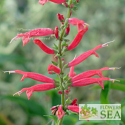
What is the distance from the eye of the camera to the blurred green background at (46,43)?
2.39 metres

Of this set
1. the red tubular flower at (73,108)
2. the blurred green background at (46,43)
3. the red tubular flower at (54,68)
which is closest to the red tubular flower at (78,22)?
the red tubular flower at (54,68)

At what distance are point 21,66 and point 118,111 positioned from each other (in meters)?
1.90

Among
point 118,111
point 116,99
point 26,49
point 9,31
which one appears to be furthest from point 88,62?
point 118,111

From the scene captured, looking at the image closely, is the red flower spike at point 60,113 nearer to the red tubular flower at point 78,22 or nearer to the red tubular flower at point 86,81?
the red tubular flower at point 86,81

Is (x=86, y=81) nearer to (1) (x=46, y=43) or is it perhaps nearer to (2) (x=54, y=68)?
(2) (x=54, y=68)

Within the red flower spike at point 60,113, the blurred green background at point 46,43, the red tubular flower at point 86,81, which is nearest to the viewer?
the red flower spike at point 60,113

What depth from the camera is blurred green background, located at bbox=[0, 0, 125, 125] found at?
2395mm

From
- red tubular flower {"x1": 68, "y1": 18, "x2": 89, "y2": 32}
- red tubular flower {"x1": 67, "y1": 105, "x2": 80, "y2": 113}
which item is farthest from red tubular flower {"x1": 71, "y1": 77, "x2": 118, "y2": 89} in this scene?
red tubular flower {"x1": 68, "y1": 18, "x2": 89, "y2": 32}

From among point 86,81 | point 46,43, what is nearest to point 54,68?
point 86,81

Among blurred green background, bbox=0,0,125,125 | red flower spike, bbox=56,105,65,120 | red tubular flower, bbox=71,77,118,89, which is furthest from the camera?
blurred green background, bbox=0,0,125,125

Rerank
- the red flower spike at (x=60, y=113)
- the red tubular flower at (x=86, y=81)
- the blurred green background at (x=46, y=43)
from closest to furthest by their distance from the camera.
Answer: the red flower spike at (x=60, y=113)
the red tubular flower at (x=86, y=81)
the blurred green background at (x=46, y=43)

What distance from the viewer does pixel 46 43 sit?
306cm

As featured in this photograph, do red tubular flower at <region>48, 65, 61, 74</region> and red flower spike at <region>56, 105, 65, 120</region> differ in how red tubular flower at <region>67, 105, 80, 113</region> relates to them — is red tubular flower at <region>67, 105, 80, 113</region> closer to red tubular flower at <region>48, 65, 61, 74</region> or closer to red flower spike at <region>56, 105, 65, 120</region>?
red flower spike at <region>56, 105, 65, 120</region>

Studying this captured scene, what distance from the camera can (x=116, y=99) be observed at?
2.87 meters
